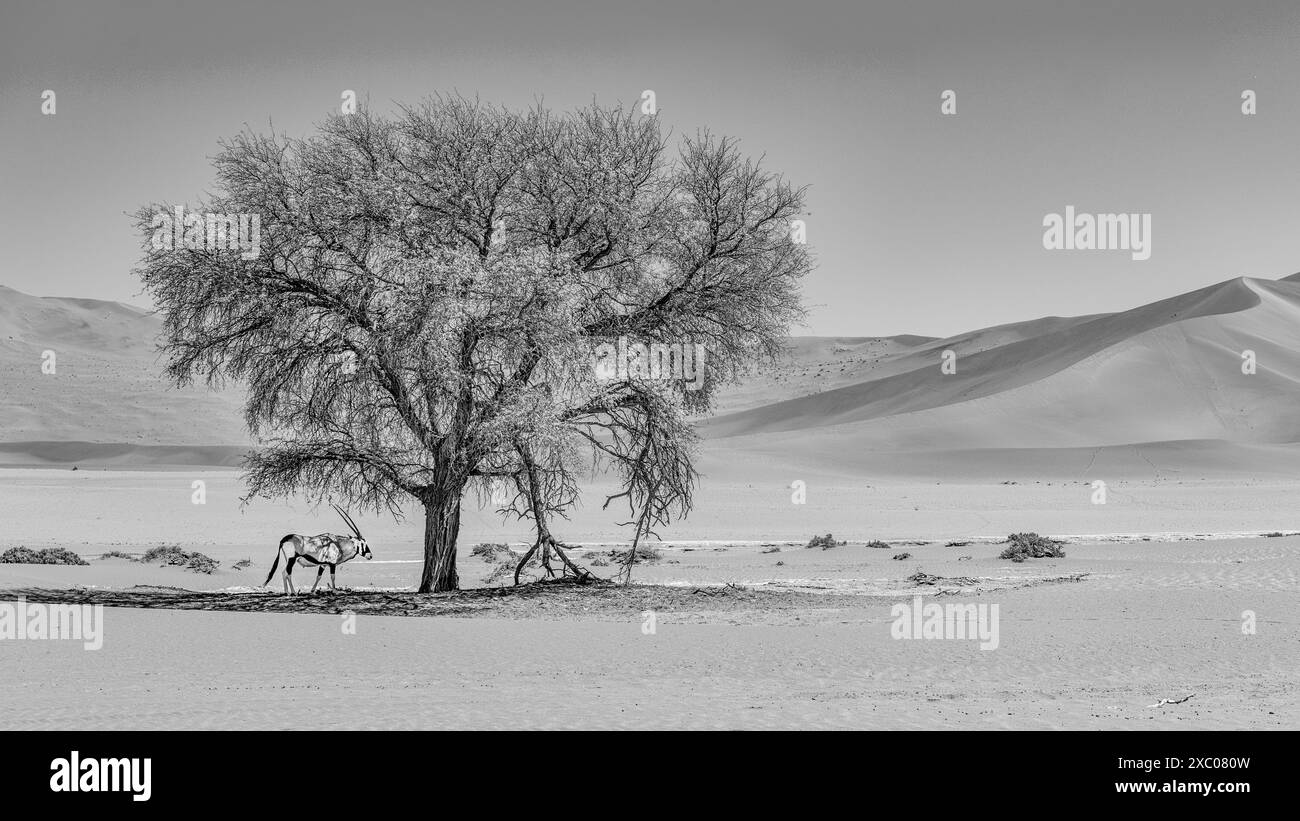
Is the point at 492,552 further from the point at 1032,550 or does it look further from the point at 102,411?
the point at 102,411

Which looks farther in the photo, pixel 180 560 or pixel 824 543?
pixel 824 543

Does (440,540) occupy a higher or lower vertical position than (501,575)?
higher

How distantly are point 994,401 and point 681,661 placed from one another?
94.4m

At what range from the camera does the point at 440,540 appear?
62.4 feet

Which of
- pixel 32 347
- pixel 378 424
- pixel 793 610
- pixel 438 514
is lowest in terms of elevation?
pixel 793 610

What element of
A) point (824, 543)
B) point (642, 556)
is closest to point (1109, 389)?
point (824, 543)

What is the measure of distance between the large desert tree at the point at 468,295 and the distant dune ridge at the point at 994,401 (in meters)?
47.7

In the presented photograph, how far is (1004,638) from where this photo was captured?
45.4 ft

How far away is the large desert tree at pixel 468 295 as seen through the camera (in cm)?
1708

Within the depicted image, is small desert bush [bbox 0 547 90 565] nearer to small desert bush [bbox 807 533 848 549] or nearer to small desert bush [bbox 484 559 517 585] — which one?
small desert bush [bbox 484 559 517 585]

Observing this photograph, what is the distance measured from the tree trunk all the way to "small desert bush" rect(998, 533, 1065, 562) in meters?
13.2
